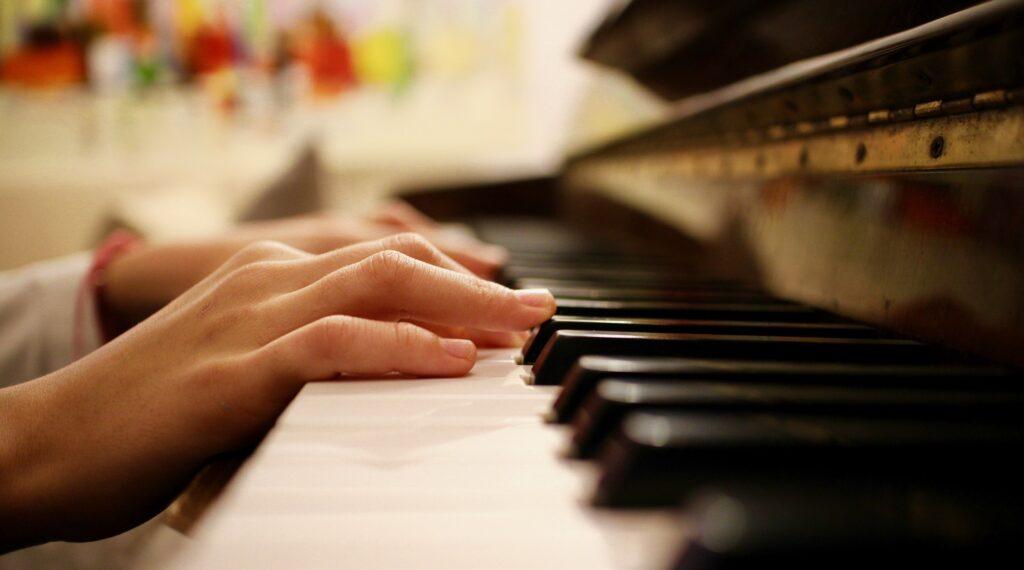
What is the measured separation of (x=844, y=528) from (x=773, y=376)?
25 cm

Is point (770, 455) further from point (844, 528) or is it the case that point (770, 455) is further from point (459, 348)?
point (459, 348)

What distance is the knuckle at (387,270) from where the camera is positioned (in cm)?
65

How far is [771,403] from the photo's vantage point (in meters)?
0.48

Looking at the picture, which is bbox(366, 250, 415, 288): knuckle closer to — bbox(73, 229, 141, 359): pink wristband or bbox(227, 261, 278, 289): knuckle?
bbox(227, 261, 278, 289): knuckle

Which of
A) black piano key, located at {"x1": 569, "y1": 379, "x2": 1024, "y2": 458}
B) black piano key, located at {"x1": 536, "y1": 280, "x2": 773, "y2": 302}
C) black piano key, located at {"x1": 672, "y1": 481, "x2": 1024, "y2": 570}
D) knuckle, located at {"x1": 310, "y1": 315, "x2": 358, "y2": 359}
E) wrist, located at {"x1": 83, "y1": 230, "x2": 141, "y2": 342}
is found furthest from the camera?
wrist, located at {"x1": 83, "y1": 230, "x2": 141, "y2": 342}

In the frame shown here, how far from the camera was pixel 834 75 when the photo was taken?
29.2 inches

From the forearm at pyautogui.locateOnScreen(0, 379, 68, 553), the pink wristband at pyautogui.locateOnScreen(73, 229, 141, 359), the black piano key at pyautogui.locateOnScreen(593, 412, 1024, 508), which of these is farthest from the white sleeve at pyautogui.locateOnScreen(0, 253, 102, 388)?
the black piano key at pyautogui.locateOnScreen(593, 412, 1024, 508)

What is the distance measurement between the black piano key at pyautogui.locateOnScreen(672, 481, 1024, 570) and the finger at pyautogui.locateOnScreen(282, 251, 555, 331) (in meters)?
0.34

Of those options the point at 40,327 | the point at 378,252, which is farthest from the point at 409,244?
the point at 40,327

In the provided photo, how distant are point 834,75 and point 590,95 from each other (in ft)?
6.26

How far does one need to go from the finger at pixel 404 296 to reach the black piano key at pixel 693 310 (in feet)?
0.38

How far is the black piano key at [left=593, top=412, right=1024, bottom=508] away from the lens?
1.26ft

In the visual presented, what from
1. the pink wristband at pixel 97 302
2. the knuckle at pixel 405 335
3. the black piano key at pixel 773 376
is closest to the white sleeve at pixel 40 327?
the pink wristband at pixel 97 302

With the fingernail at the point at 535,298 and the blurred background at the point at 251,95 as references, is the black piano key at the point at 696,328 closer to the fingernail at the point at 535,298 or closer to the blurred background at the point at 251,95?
the fingernail at the point at 535,298
